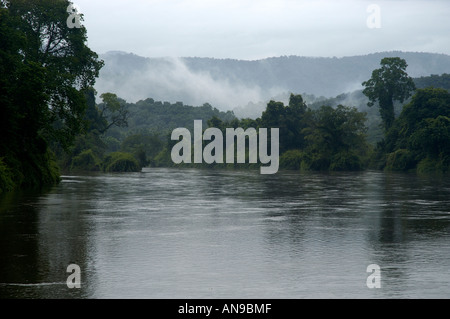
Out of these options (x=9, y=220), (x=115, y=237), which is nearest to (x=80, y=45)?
(x=9, y=220)

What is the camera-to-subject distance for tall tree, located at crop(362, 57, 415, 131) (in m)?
104

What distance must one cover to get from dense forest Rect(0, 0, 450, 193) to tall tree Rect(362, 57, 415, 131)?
176 mm

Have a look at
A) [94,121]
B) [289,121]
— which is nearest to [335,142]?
[289,121]

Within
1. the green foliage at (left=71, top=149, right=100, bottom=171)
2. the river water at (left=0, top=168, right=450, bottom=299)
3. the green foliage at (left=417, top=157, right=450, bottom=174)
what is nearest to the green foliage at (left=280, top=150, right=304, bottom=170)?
the green foliage at (left=417, top=157, right=450, bottom=174)

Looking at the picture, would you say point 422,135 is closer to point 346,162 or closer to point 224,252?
point 346,162

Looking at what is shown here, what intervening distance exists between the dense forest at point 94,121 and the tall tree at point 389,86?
0.18 meters

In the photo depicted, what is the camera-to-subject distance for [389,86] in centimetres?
10425

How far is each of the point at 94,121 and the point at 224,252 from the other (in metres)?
92.7

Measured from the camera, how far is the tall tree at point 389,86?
341 ft

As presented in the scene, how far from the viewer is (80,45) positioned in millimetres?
49000

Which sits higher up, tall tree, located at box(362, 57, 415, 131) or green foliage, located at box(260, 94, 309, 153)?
tall tree, located at box(362, 57, 415, 131)

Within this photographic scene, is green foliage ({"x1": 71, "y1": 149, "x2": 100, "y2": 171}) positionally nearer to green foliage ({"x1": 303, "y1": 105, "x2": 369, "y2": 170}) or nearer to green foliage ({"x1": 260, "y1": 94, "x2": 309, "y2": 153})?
green foliage ({"x1": 303, "y1": 105, "x2": 369, "y2": 170})
